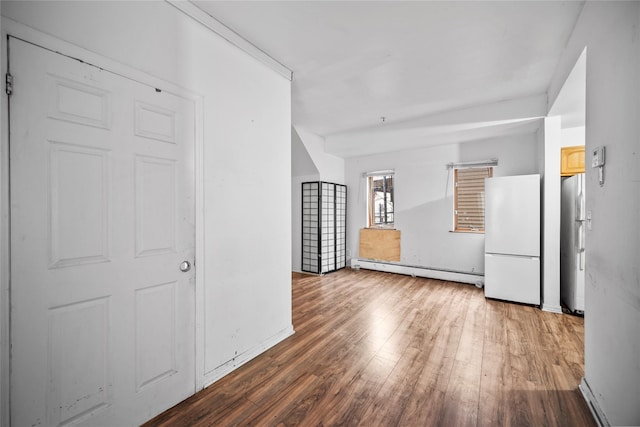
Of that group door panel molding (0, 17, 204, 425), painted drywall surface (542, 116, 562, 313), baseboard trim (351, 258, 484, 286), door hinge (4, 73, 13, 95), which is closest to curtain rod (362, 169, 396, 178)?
baseboard trim (351, 258, 484, 286)

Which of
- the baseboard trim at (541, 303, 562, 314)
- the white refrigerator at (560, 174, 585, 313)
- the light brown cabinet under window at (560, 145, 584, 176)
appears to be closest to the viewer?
the white refrigerator at (560, 174, 585, 313)

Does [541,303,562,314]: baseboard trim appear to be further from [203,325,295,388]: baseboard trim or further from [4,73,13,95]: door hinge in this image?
[4,73,13,95]: door hinge

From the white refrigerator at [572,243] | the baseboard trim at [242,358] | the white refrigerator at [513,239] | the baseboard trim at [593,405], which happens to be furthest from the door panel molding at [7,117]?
the white refrigerator at [572,243]

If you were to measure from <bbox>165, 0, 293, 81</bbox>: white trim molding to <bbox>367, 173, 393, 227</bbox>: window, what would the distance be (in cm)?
337

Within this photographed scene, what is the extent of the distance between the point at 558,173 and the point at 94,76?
445 centimetres

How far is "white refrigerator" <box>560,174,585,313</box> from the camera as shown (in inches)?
119

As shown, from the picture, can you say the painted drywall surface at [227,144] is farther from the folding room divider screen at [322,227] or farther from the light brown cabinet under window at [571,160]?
the light brown cabinet under window at [571,160]

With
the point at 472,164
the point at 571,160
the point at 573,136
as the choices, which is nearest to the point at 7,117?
the point at 571,160

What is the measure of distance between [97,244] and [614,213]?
2.61 m

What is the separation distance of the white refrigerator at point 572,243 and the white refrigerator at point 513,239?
31 cm

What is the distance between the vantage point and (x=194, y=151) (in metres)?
1.82

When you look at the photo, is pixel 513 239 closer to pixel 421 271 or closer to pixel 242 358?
pixel 421 271

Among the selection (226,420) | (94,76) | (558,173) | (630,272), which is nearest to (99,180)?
(94,76)

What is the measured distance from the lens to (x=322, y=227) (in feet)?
17.2
